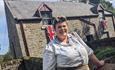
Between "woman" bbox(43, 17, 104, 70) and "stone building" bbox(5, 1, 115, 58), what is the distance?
2294cm

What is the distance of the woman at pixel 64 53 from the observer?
4.07m

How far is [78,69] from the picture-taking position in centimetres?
412

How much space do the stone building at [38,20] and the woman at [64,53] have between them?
22.9m

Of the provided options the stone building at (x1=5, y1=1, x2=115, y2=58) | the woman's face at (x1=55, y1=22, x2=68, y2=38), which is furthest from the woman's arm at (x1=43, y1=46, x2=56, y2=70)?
the stone building at (x1=5, y1=1, x2=115, y2=58)

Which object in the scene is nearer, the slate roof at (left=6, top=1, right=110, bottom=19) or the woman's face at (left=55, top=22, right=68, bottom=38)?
the woman's face at (left=55, top=22, right=68, bottom=38)

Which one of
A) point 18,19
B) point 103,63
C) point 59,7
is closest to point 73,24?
point 59,7

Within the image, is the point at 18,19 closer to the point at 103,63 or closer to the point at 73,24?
the point at 73,24

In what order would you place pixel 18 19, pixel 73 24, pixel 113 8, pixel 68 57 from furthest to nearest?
pixel 113 8 < pixel 73 24 < pixel 18 19 < pixel 68 57

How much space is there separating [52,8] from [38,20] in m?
3.96

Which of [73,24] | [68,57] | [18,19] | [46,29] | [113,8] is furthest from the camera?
[113,8]

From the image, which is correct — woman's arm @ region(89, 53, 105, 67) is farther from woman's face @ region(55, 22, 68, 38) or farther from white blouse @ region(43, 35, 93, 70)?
woman's face @ region(55, 22, 68, 38)

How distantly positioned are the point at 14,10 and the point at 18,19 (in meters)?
2.30

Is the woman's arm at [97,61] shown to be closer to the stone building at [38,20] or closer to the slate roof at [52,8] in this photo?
the stone building at [38,20]

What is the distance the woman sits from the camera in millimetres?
4070
